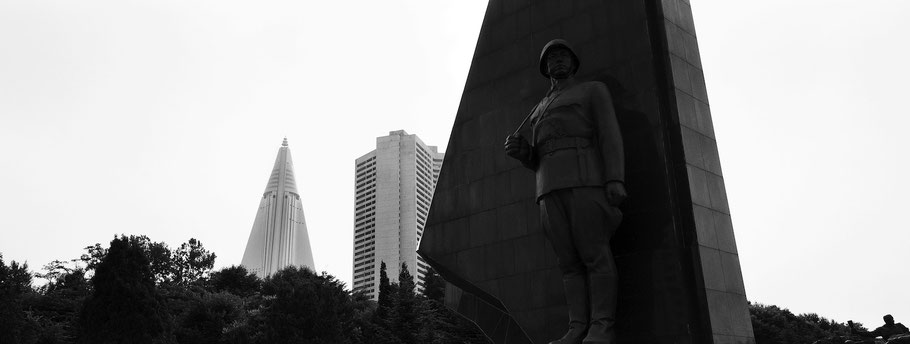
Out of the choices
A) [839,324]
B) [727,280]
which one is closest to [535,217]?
[727,280]

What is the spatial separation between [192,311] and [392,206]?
62.1 metres

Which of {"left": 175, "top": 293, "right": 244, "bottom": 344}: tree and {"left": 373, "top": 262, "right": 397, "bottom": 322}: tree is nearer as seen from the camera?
{"left": 175, "top": 293, "right": 244, "bottom": 344}: tree

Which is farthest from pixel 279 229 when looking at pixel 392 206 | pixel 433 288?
pixel 433 288

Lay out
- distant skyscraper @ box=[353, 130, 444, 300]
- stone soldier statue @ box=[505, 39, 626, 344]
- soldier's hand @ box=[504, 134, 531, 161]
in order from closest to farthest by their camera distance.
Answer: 1. stone soldier statue @ box=[505, 39, 626, 344]
2. soldier's hand @ box=[504, 134, 531, 161]
3. distant skyscraper @ box=[353, 130, 444, 300]

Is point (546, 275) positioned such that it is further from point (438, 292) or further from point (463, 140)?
A: point (438, 292)

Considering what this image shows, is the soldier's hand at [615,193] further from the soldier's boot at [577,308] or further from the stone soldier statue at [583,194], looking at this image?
the soldier's boot at [577,308]

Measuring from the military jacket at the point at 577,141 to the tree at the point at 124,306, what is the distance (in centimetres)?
2587

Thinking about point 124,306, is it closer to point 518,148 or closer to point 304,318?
point 304,318

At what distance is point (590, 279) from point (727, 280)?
1275mm

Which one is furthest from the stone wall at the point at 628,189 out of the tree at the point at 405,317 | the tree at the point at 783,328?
the tree at the point at 783,328

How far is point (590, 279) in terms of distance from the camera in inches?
225

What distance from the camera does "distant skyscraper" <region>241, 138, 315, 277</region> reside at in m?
130

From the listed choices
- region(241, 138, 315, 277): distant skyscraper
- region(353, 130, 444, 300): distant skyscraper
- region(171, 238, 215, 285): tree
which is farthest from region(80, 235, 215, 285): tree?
region(241, 138, 315, 277): distant skyscraper

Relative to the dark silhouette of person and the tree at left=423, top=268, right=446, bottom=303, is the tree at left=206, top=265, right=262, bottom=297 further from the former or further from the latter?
the dark silhouette of person
